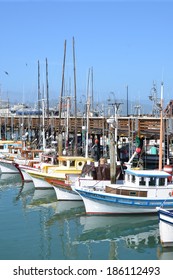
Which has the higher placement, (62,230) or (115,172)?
(115,172)

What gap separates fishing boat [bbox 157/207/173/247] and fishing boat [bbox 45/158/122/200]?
884cm

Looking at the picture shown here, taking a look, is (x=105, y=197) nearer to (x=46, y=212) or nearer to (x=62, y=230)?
(x=62, y=230)

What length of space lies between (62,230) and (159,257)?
6.89 meters


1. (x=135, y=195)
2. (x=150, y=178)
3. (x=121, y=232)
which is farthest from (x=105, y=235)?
(x=150, y=178)

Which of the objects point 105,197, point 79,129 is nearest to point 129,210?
point 105,197

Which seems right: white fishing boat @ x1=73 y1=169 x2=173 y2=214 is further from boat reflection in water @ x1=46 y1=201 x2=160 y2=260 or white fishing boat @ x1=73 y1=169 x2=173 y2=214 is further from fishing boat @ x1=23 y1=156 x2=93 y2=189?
fishing boat @ x1=23 y1=156 x2=93 y2=189

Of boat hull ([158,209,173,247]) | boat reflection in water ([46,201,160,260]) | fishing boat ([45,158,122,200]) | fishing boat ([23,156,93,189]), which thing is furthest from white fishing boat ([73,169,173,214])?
fishing boat ([23,156,93,189])

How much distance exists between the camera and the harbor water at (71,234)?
22156mm

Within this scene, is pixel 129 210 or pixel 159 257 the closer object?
pixel 159 257

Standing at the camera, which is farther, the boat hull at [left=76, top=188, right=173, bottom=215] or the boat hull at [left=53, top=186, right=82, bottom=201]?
the boat hull at [left=53, top=186, right=82, bottom=201]

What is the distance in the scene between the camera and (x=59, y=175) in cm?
3550

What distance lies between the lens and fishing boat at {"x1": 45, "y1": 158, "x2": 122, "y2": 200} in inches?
1244
